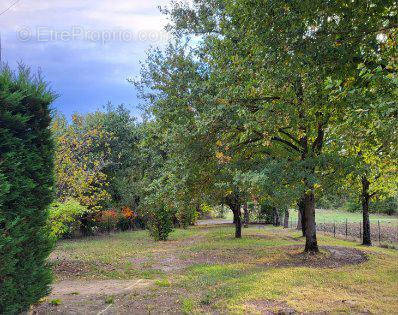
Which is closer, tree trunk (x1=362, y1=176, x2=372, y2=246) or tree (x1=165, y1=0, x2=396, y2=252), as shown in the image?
tree (x1=165, y1=0, x2=396, y2=252)

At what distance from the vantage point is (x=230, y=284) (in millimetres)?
9555

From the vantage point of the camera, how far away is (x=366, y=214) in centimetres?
2116

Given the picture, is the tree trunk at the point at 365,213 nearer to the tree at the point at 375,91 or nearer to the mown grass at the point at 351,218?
the mown grass at the point at 351,218

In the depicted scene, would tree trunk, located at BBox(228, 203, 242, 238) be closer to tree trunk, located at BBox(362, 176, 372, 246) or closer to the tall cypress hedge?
tree trunk, located at BBox(362, 176, 372, 246)

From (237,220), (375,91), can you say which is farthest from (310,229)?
(237,220)

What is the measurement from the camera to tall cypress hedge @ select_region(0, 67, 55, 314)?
5883 mm

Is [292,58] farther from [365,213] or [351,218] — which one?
[351,218]

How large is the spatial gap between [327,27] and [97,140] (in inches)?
956

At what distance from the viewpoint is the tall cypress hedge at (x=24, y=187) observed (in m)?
5.88

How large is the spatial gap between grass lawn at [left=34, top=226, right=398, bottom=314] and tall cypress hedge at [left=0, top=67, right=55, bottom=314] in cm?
116

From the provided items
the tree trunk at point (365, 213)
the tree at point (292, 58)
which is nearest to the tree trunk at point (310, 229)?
the tree at point (292, 58)

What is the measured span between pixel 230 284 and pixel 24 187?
5596 mm

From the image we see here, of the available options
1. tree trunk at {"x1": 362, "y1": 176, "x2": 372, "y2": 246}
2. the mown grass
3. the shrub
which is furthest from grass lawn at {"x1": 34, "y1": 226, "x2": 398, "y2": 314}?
the mown grass

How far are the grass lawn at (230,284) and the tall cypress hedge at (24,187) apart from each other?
116 centimetres
